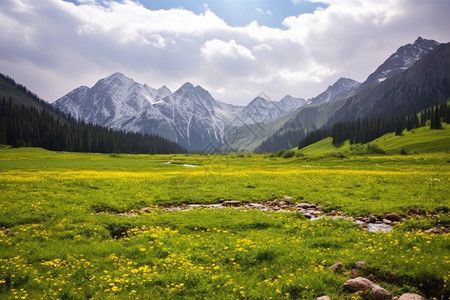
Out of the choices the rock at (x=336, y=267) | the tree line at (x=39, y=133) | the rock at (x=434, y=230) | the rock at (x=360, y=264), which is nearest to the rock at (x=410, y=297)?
the rock at (x=360, y=264)

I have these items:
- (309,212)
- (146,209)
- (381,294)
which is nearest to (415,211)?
(309,212)

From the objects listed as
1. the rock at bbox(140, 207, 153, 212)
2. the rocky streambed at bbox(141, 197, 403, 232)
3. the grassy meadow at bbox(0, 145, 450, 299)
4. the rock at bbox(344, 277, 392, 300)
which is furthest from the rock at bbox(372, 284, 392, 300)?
the rock at bbox(140, 207, 153, 212)

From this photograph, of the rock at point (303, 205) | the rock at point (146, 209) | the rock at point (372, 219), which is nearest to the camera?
the rock at point (372, 219)

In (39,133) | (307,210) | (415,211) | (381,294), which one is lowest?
(307,210)

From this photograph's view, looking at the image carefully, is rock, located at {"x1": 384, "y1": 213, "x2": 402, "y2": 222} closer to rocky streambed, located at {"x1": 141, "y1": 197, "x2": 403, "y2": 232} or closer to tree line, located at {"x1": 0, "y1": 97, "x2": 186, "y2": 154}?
rocky streambed, located at {"x1": 141, "y1": 197, "x2": 403, "y2": 232}

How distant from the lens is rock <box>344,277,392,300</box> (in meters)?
9.30

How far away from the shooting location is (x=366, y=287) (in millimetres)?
9758

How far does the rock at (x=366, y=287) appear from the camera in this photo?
366 inches

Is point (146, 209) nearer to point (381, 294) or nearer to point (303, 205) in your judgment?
point (303, 205)

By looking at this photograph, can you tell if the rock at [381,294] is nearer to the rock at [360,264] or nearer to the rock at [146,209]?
the rock at [360,264]

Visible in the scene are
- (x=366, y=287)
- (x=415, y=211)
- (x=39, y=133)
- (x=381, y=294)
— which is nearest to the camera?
(x=381, y=294)

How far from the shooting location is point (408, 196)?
25031mm

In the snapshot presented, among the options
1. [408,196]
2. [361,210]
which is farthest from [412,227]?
[408,196]

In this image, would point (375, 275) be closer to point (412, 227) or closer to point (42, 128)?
point (412, 227)
